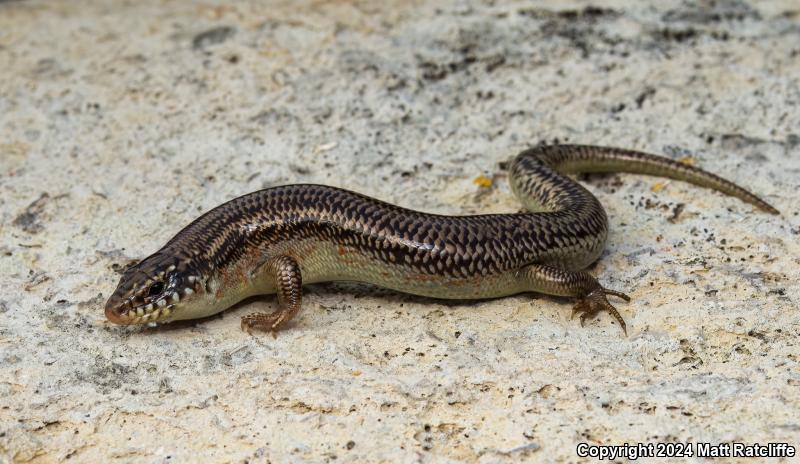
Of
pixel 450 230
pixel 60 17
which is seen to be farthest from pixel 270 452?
pixel 60 17

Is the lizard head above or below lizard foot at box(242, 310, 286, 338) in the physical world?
above

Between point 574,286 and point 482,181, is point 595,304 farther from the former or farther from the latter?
point 482,181

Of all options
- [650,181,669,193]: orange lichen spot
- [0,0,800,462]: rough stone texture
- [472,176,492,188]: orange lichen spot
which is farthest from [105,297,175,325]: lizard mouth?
[650,181,669,193]: orange lichen spot

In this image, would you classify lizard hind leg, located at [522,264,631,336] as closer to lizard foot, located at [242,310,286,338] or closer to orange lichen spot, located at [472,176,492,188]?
orange lichen spot, located at [472,176,492,188]

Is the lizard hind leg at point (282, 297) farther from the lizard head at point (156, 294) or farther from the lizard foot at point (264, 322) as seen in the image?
the lizard head at point (156, 294)

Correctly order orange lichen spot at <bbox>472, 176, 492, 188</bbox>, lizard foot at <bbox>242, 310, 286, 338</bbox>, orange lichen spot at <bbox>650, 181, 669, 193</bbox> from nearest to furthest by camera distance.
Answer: lizard foot at <bbox>242, 310, 286, 338</bbox>, orange lichen spot at <bbox>650, 181, 669, 193</bbox>, orange lichen spot at <bbox>472, 176, 492, 188</bbox>

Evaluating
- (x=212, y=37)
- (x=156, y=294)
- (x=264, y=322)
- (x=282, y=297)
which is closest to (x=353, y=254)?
(x=282, y=297)

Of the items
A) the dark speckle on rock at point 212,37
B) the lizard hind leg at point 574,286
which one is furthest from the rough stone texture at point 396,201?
the lizard hind leg at point 574,286
